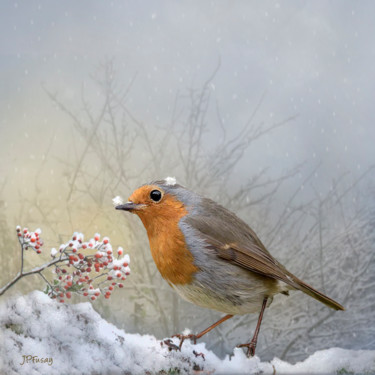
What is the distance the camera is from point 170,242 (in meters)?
1.76

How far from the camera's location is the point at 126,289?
2930 millimetres

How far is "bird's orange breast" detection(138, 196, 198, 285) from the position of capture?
174 cm

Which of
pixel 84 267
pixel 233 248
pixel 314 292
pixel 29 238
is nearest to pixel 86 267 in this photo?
pixel 84 267

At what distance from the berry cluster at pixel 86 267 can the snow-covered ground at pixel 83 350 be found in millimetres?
56

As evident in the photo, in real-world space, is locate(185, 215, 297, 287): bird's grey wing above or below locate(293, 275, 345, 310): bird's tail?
above

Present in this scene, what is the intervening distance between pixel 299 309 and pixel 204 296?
5.38 ft

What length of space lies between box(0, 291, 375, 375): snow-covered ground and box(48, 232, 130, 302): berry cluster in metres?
0.06

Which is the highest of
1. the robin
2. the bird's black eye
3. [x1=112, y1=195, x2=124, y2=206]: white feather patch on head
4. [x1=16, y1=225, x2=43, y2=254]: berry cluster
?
the bird's black eye

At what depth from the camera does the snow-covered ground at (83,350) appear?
1765mm

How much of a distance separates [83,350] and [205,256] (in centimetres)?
53

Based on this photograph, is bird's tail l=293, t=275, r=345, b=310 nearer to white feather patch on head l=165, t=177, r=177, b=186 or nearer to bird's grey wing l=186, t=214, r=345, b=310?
bird's grey wing l=186, t=214, r=345, b=310

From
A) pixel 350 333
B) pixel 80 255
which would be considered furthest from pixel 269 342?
pixel 80 255

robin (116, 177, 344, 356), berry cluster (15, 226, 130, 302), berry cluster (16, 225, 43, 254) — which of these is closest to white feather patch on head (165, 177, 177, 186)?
robin (116, 177, 344, 356)

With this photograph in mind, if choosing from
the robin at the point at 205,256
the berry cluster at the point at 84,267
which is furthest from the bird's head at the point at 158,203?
the berry cluster at the point at 84,267
